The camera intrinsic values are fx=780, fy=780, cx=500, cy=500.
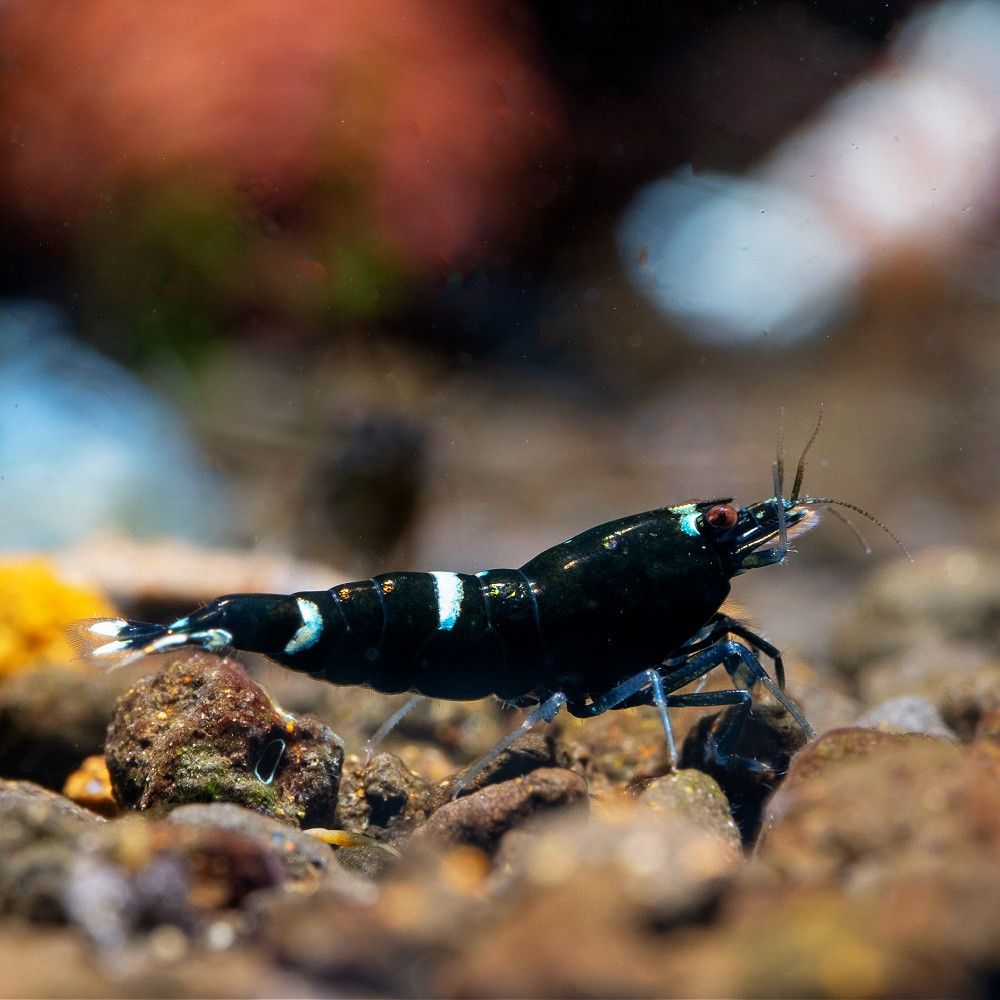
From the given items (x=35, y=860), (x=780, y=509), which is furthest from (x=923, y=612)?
(x=35, y=860)

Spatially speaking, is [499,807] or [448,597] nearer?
[499,807]

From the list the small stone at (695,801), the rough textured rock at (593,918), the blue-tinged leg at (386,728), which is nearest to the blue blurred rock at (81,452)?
the blue-tinged leg at (386,728)

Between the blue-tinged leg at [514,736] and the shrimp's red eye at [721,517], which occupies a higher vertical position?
the shrimp's red eye at [721,517]

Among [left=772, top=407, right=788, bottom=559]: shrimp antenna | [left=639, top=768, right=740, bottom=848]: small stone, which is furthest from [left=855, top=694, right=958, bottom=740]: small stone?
[left=639, top=768, right=740, bottom=848]: small stone

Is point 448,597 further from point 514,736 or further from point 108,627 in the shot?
point 108,627

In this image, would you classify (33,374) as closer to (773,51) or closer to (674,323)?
(674,323)

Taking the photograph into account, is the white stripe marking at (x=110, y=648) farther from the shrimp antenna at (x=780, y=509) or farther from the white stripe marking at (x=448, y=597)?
the shrimp antenna at (x=780, y=509)

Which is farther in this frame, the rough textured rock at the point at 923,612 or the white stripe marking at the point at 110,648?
the rough textured rock at the point at 923,612
